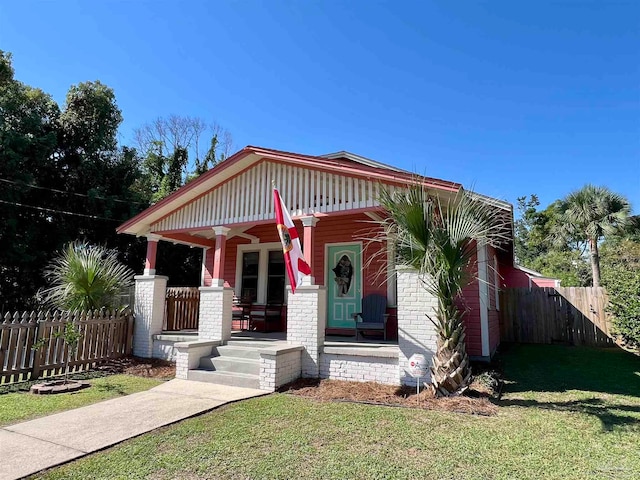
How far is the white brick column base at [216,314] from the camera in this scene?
781cm

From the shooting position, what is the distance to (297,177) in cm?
779

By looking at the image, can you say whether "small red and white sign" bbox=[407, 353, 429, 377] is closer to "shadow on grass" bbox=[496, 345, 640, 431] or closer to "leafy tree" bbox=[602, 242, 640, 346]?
"shadow on grass" bbox=[496, 345, 640, 431]

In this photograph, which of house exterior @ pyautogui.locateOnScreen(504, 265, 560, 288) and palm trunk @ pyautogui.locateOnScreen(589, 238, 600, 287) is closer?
palm trunk @ pyautogui.locateOnScreen(589, 238, 600, 287)

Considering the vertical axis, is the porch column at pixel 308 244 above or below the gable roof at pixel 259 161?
below

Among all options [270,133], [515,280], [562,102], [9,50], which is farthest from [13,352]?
[515,280]

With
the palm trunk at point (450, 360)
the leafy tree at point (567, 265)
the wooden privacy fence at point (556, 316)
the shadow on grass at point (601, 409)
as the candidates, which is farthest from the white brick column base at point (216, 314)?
the leafy tree at point (567, 265)

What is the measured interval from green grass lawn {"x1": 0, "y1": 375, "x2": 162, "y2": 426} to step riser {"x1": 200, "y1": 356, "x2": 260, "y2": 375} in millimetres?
Answer: 911

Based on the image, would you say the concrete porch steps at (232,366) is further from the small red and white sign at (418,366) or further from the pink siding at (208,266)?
the pink siding at (208,266)

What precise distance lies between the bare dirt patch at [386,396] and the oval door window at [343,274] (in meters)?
3.34

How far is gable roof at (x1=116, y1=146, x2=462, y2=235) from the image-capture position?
6.39 metres

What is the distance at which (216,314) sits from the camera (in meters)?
7.89

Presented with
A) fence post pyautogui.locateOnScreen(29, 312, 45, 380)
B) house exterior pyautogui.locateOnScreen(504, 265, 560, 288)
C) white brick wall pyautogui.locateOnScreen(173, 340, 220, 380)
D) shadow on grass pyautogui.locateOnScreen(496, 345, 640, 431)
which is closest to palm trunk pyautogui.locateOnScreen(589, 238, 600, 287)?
house exterior pyautogui.locateOnScreen(504, 265, 560, 288)

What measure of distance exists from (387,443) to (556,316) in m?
10.4

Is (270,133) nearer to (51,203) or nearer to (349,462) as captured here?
(51,203)
